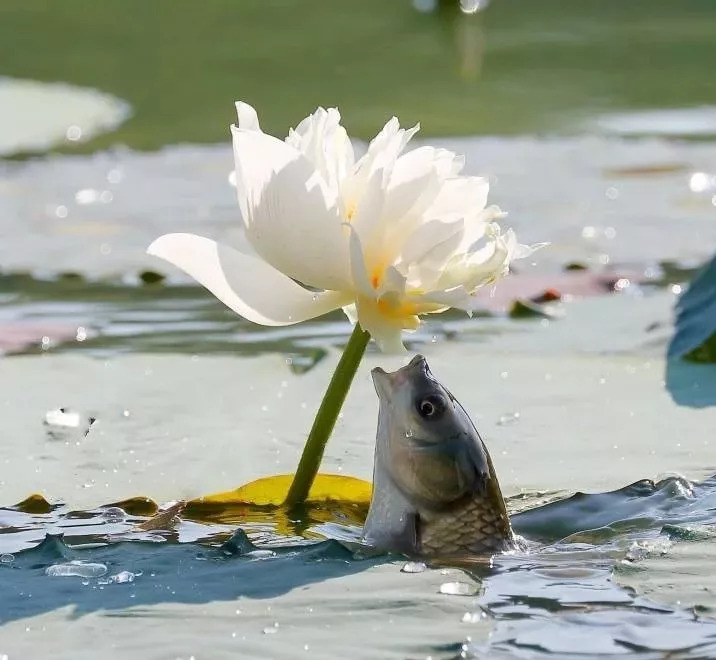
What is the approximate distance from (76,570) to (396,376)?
65 cm

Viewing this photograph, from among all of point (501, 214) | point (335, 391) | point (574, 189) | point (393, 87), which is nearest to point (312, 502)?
point (335, 391)

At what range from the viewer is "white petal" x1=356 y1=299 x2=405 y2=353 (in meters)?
2.34

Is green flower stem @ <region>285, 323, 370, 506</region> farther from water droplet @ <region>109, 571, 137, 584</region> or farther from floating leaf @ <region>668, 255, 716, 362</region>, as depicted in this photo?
floating leaf @ <region>668, 255, 716, 362</region>

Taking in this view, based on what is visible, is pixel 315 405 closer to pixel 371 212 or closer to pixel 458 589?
pixel 371 212

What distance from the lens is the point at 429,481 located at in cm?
248

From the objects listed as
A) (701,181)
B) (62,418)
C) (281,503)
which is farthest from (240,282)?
(701,181)

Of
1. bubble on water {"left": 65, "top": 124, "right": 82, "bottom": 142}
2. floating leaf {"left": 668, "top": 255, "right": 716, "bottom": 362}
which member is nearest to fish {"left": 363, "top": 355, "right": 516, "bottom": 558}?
floating leaf {"left": 668, "top": 255, "right": 716, "bottom": 362}

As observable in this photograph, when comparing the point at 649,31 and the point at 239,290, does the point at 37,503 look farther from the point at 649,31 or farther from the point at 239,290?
the point at 649,31

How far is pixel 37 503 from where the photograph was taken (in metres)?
2.60

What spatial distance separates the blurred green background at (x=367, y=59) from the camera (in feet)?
27.5

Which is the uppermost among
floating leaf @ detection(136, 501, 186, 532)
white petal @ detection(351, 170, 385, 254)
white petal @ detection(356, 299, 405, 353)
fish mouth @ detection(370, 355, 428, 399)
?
white petal @ detection(351, 170, 385, 254)

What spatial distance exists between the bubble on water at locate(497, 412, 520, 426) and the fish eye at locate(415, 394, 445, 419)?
687mm

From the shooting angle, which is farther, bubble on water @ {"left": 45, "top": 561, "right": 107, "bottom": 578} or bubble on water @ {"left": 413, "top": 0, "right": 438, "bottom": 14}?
bubble on water @ {"left": 413, "top": 0, "right": 438, "bottom": 14}

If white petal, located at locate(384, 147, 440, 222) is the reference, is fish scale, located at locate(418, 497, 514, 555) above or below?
below
